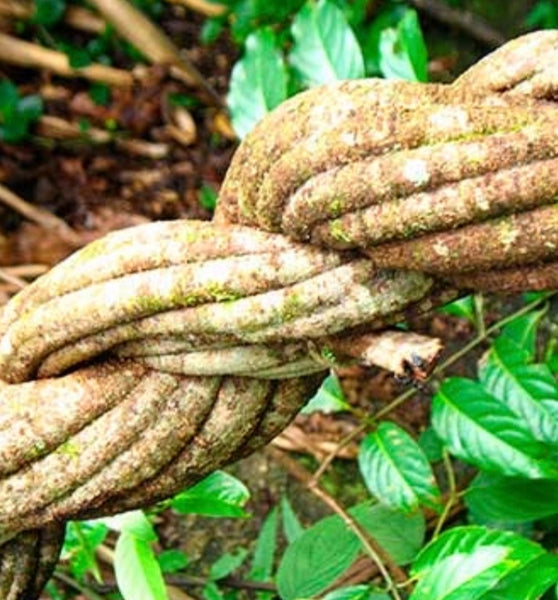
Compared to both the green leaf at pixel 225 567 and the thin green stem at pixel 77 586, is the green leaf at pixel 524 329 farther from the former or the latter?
the thin green stem at pixel 77 586

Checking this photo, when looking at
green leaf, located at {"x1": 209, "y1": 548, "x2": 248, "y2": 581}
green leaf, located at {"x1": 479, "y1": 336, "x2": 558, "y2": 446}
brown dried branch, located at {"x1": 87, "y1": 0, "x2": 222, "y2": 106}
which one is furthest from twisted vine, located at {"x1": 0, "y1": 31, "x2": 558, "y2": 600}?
brown dried branch, located at {"x1": 87, "y1": 0, "x2": 222, "y2": 106}

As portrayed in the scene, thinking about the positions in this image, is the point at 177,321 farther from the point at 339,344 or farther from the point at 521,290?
the point at 521,290

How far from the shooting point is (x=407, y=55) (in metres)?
1.18

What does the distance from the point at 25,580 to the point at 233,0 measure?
1256mm

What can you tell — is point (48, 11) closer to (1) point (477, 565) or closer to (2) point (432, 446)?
(2) point (432, 446)

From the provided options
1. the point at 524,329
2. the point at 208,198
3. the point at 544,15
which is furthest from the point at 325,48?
the point at 544,15

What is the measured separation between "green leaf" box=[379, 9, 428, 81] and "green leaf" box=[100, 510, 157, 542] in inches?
18.5

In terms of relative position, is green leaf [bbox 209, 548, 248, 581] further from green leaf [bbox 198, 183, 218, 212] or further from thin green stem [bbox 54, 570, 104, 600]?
green leaf [bbox 198, 183, 218, 212]

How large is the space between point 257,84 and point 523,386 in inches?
15.2

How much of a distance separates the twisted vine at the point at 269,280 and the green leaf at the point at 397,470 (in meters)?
0.19

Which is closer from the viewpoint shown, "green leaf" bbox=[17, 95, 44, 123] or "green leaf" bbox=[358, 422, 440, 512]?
"green leaf" bbox=[358, 422, 440, 512]

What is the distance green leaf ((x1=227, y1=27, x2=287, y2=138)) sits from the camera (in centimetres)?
120

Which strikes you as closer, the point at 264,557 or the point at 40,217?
the point at 264,557

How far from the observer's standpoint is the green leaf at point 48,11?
2.19m
